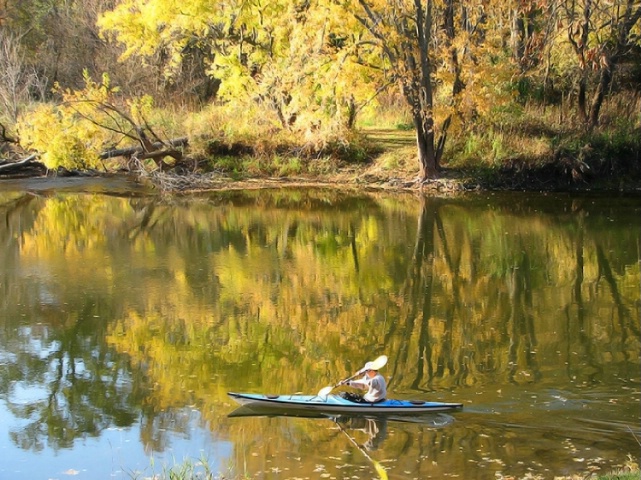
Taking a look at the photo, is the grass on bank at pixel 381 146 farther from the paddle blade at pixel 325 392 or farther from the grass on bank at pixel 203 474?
the grass on bank at pixel 203 474

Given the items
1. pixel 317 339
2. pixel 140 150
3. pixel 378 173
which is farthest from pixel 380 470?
pixel 140 150

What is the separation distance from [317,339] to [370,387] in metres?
2.70

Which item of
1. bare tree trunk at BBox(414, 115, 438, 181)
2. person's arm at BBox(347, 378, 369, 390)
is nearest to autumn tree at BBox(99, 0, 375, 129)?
bare tree trunk at BBox(414, 115, 438, 181)

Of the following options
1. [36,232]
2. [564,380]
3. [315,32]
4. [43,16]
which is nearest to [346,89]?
[315,32]

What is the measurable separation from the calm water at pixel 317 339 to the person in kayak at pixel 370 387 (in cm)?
29

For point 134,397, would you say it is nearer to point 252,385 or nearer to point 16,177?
point 252,385

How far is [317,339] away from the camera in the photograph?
1198cm

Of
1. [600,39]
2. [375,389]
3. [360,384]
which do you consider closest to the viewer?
[375,389]

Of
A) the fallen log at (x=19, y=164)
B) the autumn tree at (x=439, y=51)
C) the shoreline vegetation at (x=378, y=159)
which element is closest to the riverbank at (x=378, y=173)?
the shoreline vegetation at (x=378, y=159)

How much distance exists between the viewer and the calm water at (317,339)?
8352 mm

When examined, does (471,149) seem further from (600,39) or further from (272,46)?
(272,46)

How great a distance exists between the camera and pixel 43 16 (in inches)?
1628

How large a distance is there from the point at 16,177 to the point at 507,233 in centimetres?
1731

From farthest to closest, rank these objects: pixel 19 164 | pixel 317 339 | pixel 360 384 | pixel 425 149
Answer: pixel 19 164 < pixel 425 149 < pixel 317 339 < pixel 360 384
